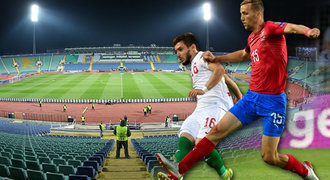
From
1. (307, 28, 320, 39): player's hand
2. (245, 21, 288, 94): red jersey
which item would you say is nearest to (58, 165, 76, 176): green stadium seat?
(245, 21, 288, 94): red jersey

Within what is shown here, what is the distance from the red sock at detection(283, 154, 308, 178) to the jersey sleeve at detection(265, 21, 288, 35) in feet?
6.61

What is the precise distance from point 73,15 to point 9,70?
38.0 meters

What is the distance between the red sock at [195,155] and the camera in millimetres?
3639

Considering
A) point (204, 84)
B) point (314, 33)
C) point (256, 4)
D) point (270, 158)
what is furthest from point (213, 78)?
point (270, 158)

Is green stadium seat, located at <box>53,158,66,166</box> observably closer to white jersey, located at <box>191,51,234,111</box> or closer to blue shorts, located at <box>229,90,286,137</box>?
white jersey, located at <box>191,51,234,111</box>

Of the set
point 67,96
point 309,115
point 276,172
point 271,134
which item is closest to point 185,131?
point 271,134

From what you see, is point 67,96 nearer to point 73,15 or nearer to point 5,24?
point 5,24

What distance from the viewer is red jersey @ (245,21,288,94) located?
3396mm

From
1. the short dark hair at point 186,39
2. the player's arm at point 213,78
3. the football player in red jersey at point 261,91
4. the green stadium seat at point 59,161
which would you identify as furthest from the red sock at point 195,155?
the green stadium seat at point 59,161

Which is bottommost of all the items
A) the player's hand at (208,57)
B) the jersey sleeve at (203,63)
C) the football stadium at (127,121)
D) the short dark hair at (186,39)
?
the football stadium at (127,121)

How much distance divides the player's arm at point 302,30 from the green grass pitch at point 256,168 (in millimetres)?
2545

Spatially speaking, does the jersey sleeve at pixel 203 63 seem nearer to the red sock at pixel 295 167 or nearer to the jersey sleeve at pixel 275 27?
the jersey sleeve at pixel 275 27

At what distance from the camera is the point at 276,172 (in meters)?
5.26

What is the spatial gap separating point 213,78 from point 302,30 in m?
1.21
